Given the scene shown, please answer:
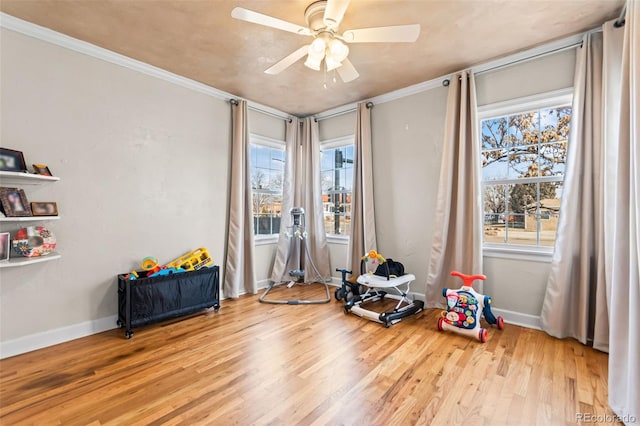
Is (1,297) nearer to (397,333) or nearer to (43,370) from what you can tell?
(43,370)

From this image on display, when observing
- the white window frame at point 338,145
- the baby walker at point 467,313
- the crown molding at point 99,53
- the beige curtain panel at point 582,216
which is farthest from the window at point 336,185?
the beige curtain panel at point 582,216

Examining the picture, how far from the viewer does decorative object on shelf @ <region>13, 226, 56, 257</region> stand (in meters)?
2.38

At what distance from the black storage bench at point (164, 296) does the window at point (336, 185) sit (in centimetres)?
204

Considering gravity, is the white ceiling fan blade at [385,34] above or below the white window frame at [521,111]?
above

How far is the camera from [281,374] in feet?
7.05

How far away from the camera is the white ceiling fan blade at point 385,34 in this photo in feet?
6.37

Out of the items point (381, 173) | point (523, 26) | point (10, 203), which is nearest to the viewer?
point (10, 203)

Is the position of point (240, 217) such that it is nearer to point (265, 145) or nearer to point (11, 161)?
point (265, 145)

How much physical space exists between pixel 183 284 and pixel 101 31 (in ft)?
8.15

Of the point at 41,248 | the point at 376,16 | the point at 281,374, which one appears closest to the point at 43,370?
the point at 41,248

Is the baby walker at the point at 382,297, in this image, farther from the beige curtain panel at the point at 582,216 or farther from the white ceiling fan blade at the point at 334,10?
the white ceiling fan blade at the point at 334,10

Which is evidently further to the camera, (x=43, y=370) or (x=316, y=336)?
(x=316, y=336)

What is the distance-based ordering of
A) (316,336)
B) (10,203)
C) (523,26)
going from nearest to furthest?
(10,203)
(523,26)
(316,336)

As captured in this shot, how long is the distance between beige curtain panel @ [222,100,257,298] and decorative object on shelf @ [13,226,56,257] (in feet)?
5.98
